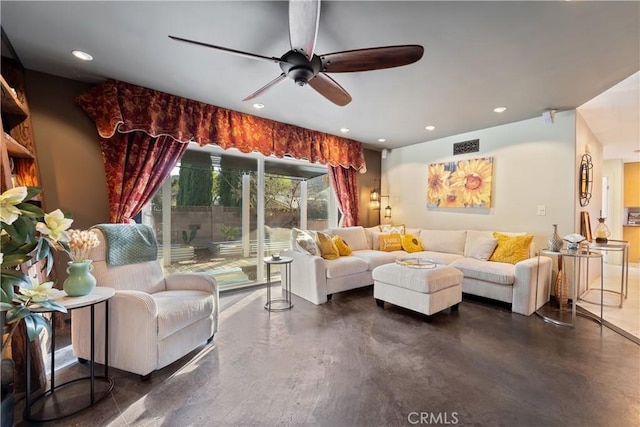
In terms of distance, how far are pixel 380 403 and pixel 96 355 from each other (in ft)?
6.65

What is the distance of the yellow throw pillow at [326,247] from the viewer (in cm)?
376

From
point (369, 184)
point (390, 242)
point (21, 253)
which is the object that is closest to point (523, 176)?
point (390, 242)

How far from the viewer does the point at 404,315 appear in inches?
121

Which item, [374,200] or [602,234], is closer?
[602,234]

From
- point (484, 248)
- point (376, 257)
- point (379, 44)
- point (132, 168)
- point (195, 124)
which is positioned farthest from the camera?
point (376, 257)

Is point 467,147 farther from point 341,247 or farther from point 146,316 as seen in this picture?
point 146,316

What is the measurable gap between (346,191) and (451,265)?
7.32 ft

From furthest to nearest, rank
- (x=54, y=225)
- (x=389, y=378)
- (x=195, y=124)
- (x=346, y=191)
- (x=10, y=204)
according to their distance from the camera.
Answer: (x=346, y=191) → (x=195, y=124) → (x=389, y=378) → (x=54, y=225) → (x=10, y=204)

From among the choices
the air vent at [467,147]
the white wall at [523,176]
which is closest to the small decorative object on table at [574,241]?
the white wall at [523,176]

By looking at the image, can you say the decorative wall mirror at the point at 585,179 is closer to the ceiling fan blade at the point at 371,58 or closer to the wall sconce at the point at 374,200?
the wall sconce at the point at 374,200

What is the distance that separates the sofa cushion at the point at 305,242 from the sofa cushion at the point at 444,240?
2.00 m

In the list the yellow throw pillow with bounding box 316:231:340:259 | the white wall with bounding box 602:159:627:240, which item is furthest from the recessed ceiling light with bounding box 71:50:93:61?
the white wall with bounding box 602:159:627:240

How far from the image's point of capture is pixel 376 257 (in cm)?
405

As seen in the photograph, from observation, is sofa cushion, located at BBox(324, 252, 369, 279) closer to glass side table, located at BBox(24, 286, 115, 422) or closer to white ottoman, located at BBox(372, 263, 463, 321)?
white ottoman, located at BBox(372, 263, 463, 321)
